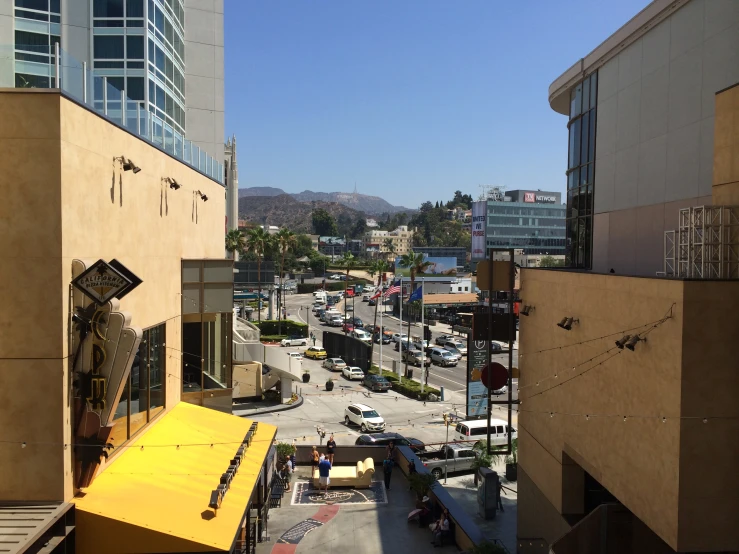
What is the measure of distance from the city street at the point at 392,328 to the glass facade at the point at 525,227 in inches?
1380

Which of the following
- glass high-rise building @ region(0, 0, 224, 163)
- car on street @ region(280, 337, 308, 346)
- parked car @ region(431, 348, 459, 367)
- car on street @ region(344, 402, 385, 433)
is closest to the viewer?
car on street @ region(344, 402, 385, 433)

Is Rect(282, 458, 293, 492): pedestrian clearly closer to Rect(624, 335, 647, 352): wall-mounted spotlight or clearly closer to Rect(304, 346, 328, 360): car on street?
Rect(624, 335, 647, 352): wall-mounted spotlight

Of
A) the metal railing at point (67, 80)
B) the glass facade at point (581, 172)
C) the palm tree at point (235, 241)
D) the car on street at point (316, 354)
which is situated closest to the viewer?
the metal railing at point (67, 80)

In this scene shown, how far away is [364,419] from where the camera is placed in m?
35.8

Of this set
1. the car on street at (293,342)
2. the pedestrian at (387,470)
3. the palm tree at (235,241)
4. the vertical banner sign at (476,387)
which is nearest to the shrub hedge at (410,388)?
the vertical banner sign at (476,387)

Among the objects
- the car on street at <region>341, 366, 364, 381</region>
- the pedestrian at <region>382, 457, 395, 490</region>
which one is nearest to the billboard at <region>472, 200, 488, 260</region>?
the car on street at <region>341, 366, 364, 381</region>

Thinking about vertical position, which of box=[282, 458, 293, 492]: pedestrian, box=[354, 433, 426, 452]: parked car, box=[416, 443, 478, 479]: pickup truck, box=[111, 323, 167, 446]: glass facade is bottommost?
box=[416, 443, 478, 479]: pickup truck

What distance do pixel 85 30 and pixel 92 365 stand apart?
35009 millimetres

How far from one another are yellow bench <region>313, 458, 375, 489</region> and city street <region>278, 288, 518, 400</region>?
71.2 ft

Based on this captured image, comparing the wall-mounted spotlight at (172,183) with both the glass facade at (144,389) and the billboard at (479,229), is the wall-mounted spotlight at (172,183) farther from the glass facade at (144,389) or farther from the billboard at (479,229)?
the billboard at (479,229)

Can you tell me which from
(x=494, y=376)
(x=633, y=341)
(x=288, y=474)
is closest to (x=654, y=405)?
(x=633, y=341)

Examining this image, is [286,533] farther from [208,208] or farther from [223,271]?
[208,208]

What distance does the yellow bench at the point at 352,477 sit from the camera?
22938 mm

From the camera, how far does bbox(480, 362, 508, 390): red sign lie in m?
16.7
